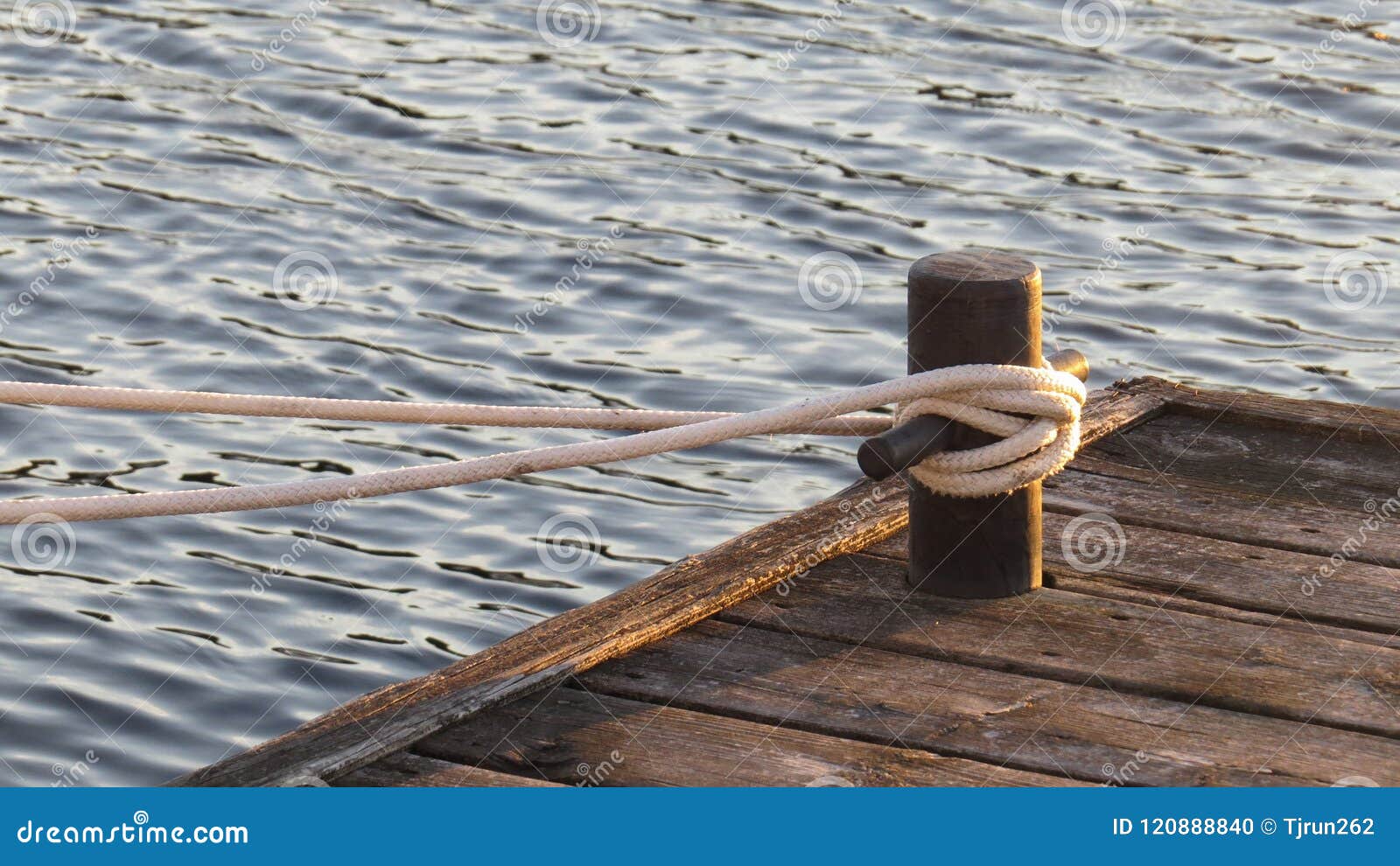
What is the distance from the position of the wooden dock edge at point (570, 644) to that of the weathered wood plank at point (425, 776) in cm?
2

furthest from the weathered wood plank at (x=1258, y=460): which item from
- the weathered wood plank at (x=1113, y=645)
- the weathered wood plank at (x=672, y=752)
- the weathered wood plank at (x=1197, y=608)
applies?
the weathered wood plank at (x=672, y=752)

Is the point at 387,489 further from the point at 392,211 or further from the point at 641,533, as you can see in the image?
the point at 392,211

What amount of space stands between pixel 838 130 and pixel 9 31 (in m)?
4.24

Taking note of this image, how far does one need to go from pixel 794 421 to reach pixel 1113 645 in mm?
616

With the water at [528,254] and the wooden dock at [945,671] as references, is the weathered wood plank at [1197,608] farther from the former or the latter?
the water at [528,254]

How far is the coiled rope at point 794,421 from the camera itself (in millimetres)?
2955

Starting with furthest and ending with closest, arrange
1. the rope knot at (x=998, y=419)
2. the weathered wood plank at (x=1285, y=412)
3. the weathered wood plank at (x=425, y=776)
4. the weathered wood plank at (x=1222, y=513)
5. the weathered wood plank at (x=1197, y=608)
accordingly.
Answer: the weathered wood plank at (x=1285, y=412), the weathered wood plank at (x=1222, y=513), the weathered wood plank at (x=1197, y=608), the rope knot at (x=998, y=419), the weathered wood plank at (x=425, y=776)

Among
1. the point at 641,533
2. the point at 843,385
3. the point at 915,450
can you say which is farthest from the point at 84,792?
the point at 843,385

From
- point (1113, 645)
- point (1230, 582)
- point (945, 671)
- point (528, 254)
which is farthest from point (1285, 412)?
point (528, 254)

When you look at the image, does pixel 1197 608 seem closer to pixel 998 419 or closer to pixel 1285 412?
pixel 998 419

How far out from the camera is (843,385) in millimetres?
6285

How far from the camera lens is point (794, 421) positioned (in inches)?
122

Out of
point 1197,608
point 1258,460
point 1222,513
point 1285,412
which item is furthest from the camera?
point 1285,412

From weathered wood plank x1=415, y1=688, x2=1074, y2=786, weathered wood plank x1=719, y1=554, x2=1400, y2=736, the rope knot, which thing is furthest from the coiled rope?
weathered wood plank x1=415, y1=688, x2=1074, y2=786
